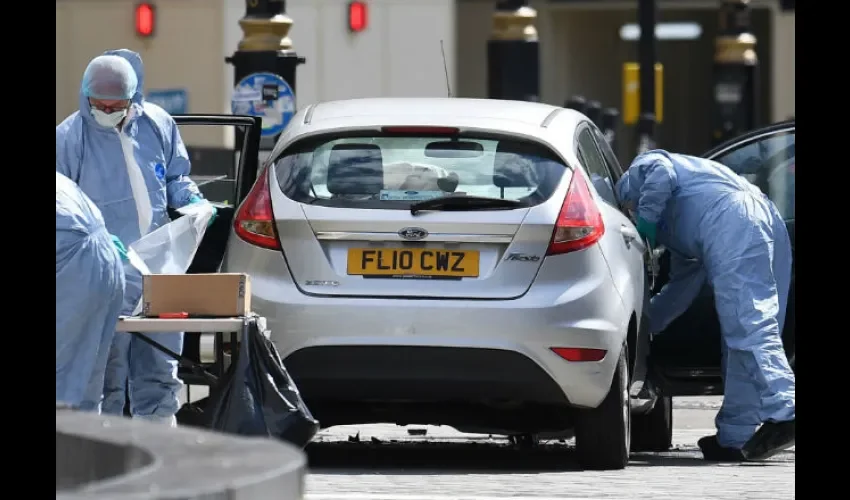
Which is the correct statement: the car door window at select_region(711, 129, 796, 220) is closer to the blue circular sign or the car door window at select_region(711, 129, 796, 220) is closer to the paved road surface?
the paved road surface

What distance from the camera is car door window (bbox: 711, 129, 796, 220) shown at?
9680 mm

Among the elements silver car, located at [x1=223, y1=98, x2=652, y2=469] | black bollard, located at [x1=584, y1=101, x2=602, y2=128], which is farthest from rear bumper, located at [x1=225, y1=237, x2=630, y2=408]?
black bollard, located at [x1=584, y1=101, x2=602, y2=128]

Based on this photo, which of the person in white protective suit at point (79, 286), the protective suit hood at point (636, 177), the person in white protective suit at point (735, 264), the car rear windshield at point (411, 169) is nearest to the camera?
the person in white protective suit at point (79, 286)

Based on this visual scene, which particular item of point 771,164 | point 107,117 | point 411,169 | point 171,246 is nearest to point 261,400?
point 171,246

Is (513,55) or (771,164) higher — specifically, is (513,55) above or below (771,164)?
above

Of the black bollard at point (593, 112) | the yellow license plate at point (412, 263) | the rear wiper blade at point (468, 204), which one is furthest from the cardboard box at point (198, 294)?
the black bollard at point (593, 112)

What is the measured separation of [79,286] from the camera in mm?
6449

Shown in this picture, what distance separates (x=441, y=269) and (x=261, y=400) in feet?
2.91

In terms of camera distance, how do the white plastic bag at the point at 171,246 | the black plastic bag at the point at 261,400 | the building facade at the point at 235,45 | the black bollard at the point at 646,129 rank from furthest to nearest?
1. the building facade at the point at 235,45
2. the black bollard at the point at 646,129
3. the white plastic bag at the point at 171,246
4. the black plastic bag at the point at 261,400

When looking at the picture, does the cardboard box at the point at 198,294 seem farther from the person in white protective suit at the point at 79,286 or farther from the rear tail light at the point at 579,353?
the rear tail light at the point at 579,353

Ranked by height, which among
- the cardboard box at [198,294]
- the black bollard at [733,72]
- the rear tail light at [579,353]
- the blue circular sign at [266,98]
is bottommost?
the rear tail light at [579,353]

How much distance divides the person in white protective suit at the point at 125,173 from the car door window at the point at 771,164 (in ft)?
8.77

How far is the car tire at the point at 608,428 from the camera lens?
812 centimetres

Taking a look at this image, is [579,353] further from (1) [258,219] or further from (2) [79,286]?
(2) [79,286]
